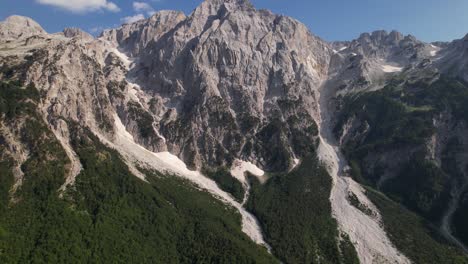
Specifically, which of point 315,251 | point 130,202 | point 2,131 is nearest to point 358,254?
point 315,251

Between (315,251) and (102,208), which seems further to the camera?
(315,251)

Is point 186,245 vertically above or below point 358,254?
below

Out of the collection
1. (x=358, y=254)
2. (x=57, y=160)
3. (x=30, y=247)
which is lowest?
(x=30, y=247)

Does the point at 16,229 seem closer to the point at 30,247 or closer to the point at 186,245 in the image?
the point at 30,247

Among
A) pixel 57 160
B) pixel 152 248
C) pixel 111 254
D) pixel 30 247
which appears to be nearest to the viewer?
pixel 30 247

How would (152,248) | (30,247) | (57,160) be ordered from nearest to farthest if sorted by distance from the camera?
1. (30,247)
2. (152,248)
3. (57,160)

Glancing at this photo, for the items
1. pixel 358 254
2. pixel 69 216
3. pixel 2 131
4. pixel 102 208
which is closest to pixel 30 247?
pixel 69 216

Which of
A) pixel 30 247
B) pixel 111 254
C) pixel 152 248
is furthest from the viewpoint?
pixel 152 248

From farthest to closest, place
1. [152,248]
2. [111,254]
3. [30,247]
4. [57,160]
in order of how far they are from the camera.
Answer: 1. [57,160]
2. [152,248]
3. [111,254]
4. [30,247]

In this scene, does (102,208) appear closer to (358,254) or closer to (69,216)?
(69,216)
